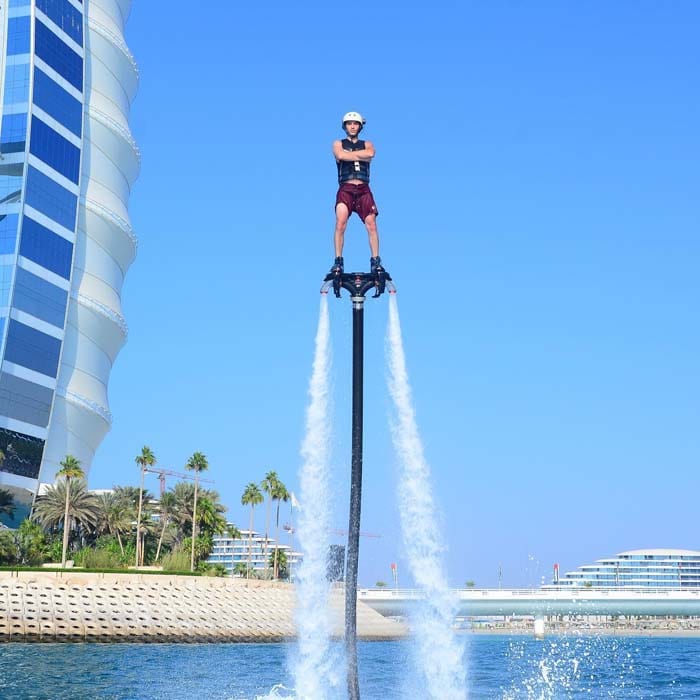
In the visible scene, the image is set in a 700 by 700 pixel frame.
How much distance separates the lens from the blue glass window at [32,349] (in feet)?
352

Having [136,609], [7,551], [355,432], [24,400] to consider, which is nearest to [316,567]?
[355,432]

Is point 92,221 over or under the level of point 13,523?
over

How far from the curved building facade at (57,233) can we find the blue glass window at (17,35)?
0.36ft

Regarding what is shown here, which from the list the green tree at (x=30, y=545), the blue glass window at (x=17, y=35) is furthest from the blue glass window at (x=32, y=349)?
the blue glass window at (x=17, y=35)

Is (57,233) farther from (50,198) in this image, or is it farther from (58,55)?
(58,55)

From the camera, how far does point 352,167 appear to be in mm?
15992

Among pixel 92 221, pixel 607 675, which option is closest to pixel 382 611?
pixel 92 221

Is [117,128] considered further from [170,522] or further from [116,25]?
[170,522]

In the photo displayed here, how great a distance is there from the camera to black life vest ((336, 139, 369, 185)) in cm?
1598

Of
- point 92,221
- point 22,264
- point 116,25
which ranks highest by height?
point 116,25

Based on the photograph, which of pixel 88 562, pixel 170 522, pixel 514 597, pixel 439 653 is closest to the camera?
pixel 439 653

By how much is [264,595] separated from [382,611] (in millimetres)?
62336

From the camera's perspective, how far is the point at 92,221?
393ft

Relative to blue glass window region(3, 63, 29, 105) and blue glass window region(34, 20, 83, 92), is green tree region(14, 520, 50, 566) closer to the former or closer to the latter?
blue glass window region(3, 63, 29, 105)
